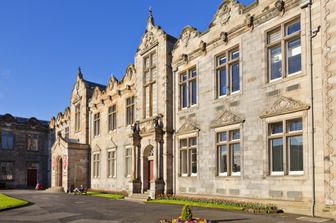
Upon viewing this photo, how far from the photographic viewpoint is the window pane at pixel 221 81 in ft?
67.9

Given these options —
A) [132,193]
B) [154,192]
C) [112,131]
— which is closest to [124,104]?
[112,131]

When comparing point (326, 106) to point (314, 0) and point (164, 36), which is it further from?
point (164, 36)

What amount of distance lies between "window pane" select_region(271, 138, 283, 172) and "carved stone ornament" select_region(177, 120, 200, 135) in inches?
223

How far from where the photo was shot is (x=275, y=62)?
17641mm

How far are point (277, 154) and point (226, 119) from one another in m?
3.73

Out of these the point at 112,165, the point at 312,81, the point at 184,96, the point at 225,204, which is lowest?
the point at 225,204

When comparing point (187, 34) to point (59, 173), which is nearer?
point (187, 34)

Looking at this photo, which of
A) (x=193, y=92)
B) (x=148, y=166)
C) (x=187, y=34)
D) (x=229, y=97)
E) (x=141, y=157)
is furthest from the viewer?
(x=148, y=166)

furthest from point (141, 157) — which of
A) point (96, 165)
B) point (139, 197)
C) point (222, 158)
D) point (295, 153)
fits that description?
point (295, 153)

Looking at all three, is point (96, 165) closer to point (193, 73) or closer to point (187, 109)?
point (187, 109)

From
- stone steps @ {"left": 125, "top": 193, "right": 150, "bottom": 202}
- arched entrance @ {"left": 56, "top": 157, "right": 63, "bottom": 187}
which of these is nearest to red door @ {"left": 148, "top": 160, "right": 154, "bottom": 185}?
stone steps @ {"left": 125, "top": 193, "right": 150, "bottom": 202}

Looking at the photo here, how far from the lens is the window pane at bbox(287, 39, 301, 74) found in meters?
16.5

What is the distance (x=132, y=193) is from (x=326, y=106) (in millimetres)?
15754

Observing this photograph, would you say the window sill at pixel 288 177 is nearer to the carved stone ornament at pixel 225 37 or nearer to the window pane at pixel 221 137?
the window pane at pixel 221 137
